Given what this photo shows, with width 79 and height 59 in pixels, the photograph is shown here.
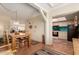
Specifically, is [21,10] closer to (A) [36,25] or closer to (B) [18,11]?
(B) [18,11]

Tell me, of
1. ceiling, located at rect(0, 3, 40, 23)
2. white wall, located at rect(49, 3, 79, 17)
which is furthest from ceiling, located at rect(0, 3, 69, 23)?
white wall, located at rect(49, 3, 79, 17)

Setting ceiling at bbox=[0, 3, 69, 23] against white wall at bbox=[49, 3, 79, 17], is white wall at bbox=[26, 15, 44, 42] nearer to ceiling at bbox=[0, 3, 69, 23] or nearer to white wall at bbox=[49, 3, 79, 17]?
ceiling at bbox=[0, 3, 69, 23]

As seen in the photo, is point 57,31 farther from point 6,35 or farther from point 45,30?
point 6,35

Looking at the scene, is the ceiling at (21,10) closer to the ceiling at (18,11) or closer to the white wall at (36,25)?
the ceiling at (18,11)

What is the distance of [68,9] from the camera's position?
293 centimetres

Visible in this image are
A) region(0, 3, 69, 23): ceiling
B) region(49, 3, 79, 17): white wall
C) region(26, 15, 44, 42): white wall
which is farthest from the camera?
region(26, 15, 44, 42): white wall

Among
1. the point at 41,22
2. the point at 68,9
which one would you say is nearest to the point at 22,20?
the point at 41,22

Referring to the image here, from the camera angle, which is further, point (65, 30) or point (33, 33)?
point (65, 30)

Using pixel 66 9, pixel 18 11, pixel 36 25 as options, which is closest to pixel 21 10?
pixel 18 11

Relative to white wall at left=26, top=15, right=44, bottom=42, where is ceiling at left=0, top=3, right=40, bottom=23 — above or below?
above

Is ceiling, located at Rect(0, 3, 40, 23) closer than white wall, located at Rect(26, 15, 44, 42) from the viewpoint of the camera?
Yes

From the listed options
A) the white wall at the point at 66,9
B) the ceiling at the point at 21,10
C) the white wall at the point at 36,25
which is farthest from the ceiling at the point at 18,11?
the white wall at the point at 66,9

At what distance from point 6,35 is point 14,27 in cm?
47

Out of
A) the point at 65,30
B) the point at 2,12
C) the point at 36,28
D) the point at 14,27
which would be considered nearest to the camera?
the point at 2,12
